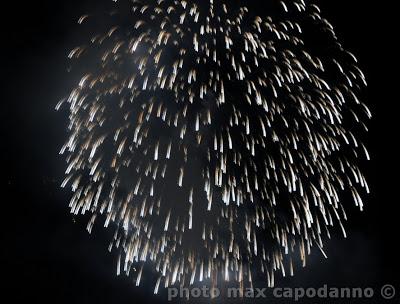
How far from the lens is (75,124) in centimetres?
1227

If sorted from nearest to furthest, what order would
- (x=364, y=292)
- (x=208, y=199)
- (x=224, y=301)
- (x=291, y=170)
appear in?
(x=208, y=199)
(x=291, y=170)
(x=224, y=301)
(x=364, y=292)

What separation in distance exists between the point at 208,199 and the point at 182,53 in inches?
149

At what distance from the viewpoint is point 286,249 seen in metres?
12.3

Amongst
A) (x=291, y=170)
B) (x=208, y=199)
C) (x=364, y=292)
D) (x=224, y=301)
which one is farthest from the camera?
(x=364, y=292)

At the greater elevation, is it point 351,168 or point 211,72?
point 211,72

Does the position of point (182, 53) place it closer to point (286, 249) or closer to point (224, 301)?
point (286, 249)

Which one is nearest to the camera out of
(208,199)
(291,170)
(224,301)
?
(208,199)

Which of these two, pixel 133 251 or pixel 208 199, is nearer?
pixel 208 199

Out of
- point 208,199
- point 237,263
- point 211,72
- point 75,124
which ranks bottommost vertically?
point 237,263

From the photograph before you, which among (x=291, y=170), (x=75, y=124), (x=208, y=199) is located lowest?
(x=208, y=199)

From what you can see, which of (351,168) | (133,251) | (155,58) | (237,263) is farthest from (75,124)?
(351,168)

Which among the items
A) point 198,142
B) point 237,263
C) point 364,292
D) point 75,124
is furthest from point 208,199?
point 364,292

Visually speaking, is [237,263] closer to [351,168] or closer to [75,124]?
[351,168]

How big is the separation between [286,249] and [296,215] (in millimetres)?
1007
